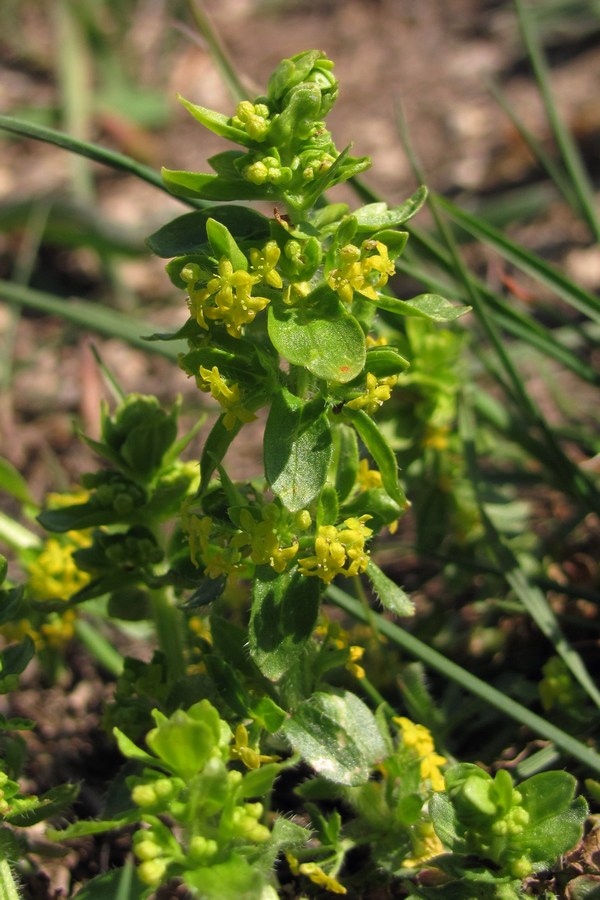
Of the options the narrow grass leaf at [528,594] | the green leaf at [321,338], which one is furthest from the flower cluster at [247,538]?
the narrow grass leaf at [528,594]

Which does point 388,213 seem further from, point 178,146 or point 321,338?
point 178,146

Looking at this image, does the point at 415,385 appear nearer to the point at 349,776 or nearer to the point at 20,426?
the point at 349,776

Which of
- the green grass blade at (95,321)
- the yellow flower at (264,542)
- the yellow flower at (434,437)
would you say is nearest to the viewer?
the yellow flower at (264,542)

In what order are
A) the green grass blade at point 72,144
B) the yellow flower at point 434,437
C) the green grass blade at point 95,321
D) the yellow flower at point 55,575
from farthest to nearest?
the green grass blade at point 95,321, the yellow flower at point 434,437, the yellow flower at point 55,575, the green grass blade at point 72,144

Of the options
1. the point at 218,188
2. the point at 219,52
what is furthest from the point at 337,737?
the point at 219,52

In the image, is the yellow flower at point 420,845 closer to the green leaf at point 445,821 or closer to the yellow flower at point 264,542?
the green leaf at point 445,821

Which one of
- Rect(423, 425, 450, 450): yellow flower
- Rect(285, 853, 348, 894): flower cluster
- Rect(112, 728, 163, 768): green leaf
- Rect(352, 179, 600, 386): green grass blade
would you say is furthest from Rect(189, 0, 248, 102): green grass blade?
Rect(285, 853, 348, 894): flower cluster
